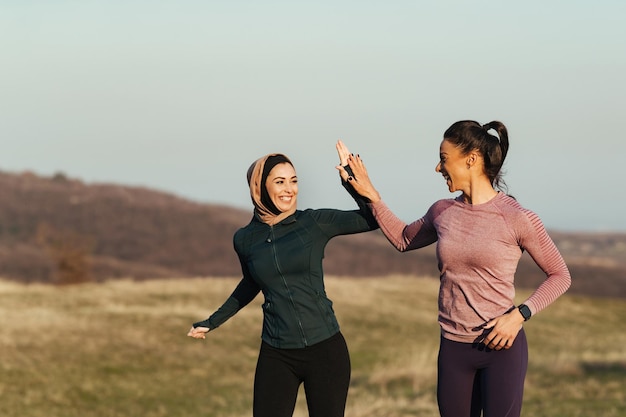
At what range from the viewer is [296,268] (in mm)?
6641

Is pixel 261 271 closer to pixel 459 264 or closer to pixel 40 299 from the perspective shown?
pixel 459 264

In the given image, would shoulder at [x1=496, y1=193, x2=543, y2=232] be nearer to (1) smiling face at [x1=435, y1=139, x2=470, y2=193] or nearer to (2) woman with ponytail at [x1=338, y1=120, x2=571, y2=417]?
(2) woman with ponytail at [x1=338, y1=120, x2=571, y2=417]

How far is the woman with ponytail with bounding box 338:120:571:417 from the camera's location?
6012 millimetres

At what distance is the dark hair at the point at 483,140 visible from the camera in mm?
6070

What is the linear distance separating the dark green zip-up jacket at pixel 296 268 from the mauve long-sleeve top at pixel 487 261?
813 mm

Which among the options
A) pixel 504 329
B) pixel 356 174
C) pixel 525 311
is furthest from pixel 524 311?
pixel 356 174

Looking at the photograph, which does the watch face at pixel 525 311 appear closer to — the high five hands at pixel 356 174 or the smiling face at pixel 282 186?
the high five hands at pixel 356 174

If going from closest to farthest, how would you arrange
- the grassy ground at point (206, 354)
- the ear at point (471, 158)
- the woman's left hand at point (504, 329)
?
the woman's left hand at point (504, 329)
the ear at point (471, 158)
the grassy ground at point (206, 354)

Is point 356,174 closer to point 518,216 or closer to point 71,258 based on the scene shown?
point 518,216

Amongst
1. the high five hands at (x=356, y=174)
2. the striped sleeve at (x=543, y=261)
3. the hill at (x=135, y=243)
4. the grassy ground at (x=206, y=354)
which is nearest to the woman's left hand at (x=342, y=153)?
the high five hands at (x=356, y=174)

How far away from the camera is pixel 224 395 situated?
24328 mm

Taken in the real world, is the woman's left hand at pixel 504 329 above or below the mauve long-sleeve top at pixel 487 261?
below

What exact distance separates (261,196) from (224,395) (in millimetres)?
18291

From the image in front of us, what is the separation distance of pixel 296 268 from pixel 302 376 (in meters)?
0.78
